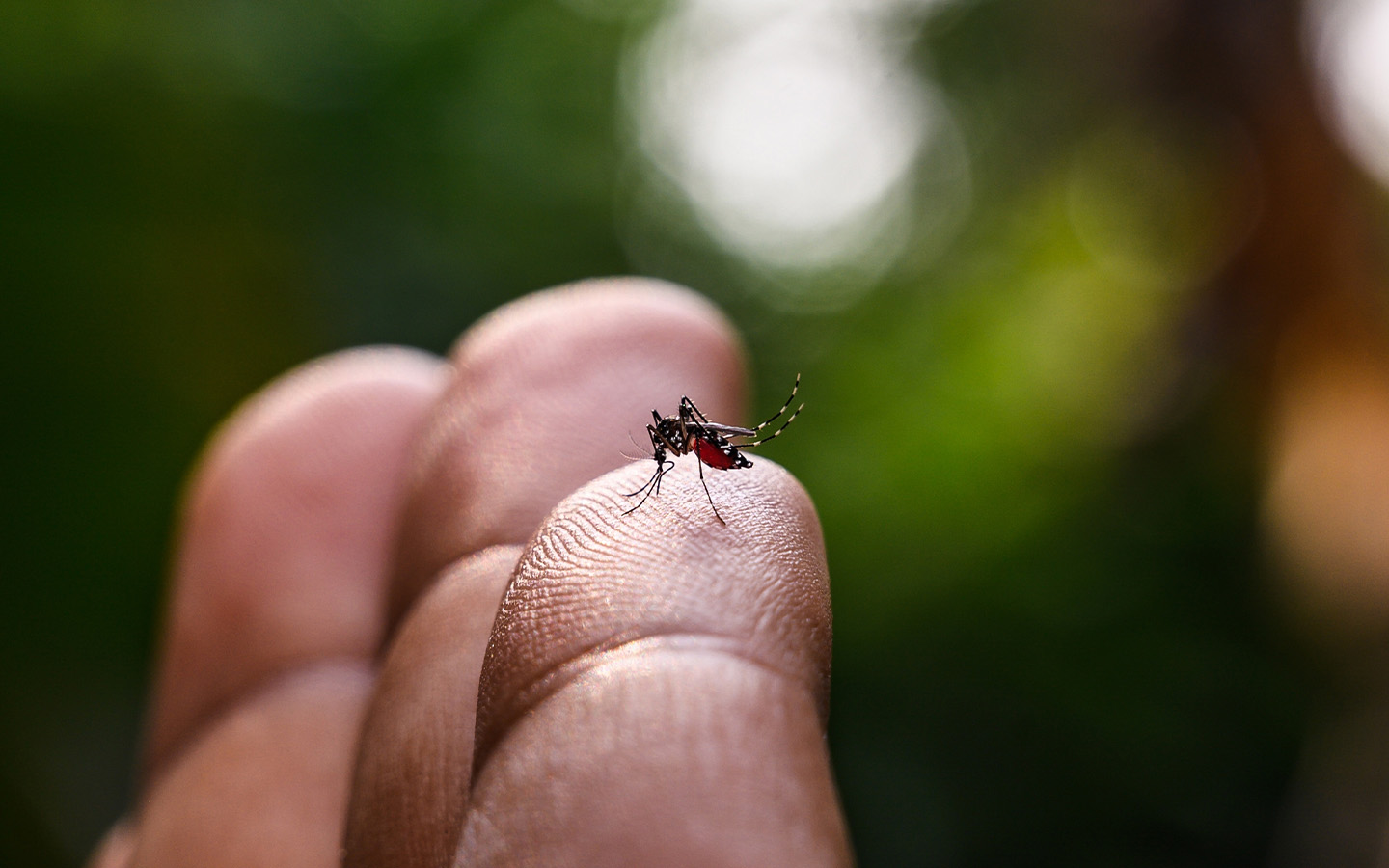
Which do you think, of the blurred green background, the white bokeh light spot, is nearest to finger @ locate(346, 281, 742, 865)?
the blurred green background

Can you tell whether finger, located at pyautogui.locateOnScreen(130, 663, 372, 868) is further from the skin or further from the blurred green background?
the blurred green background

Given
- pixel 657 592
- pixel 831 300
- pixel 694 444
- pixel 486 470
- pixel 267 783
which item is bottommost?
pixel 267 783

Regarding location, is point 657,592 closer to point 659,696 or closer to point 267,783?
point 659,696

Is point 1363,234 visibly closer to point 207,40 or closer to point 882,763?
point 882,763

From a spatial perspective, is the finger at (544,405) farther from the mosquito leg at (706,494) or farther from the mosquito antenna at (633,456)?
the mosquito leg at (706,494)

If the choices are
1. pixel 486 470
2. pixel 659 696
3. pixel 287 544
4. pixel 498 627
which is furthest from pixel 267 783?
pixel 659 696

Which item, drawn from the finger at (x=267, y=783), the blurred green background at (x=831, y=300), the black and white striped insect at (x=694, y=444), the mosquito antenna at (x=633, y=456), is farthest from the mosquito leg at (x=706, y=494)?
the blurred green background at (x=831, y=300)

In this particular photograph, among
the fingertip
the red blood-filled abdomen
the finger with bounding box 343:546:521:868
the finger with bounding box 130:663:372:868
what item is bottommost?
the finger with bounding box 130:663:372:868
